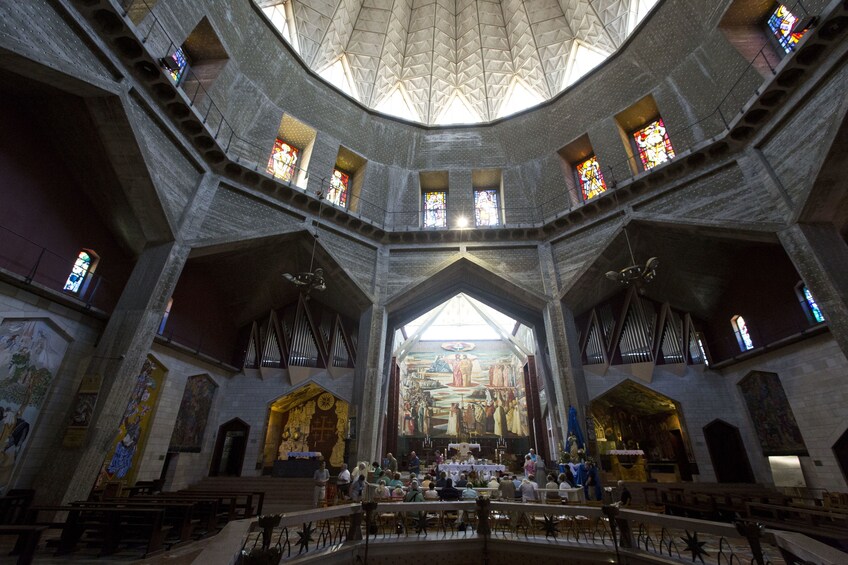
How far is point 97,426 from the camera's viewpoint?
7402 mm

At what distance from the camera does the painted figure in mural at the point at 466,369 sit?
24.5m

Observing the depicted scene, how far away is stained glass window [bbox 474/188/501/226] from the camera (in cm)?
1585

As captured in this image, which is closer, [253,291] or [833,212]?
[833,212]

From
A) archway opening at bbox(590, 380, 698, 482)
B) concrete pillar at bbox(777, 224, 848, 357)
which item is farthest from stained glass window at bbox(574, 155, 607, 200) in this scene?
archway opening at bbox(590, 380, 698, 482)

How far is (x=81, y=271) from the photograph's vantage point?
880 centimetres

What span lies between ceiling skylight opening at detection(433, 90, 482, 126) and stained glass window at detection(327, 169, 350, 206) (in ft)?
17.4

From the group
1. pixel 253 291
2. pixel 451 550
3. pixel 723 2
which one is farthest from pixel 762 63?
pixel 253 291

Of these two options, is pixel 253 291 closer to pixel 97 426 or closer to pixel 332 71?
pixel 97 426

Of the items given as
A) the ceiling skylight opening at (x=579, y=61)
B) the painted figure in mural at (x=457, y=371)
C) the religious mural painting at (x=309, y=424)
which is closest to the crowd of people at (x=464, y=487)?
the religious mural painting at (x=309, y=424)

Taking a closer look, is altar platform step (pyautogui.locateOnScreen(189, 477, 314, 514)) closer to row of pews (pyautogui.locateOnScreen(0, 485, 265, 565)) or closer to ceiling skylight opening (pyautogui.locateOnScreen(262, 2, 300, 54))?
row of pews (pyautogui.locateOnScreen(0, 485, 265, 565))

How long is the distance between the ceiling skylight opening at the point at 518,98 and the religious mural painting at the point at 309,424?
47.2ft

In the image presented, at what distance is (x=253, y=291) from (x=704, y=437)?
17.2 m

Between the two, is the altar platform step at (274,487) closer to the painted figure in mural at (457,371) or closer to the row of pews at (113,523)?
the row of pews at (113,523)

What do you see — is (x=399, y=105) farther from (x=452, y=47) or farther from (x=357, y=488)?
(x=357, y=488)
